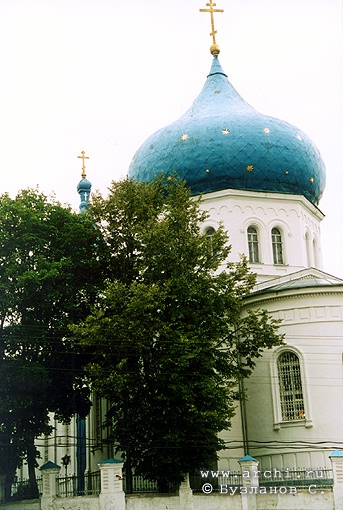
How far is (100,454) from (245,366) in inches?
337

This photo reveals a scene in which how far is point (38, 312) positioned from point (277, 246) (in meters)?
10.6

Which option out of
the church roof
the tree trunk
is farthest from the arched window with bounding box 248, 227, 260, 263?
the tree trunk

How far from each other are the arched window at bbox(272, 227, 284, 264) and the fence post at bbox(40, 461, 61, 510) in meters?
12.3

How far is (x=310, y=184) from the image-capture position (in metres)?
32.2

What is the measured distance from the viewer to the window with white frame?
31.0 metres

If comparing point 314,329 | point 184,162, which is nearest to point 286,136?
point 184,162

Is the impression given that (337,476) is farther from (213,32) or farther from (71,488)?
(213,32)

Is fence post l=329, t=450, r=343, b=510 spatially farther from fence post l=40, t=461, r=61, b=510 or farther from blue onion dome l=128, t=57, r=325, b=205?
blue onion dome l=128, t=57, r=325, b=205

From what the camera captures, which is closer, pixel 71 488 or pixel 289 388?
pixel 71 488

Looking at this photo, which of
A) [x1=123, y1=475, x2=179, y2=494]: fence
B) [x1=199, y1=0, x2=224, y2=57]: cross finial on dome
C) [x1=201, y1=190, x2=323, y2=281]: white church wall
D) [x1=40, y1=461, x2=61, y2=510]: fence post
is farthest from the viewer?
[x1=199, y1=0, x2=224, y2=57]: cross finial on dome

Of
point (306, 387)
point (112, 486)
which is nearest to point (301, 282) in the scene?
point (306, 387)

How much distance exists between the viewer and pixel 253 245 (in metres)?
31.2

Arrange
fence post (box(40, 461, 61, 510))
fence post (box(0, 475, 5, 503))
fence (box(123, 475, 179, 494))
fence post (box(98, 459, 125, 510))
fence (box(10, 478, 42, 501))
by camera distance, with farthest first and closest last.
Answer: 1. fence post (box(0, 475, 5, 503))
2. fence (box(10, 478, 42, 501))
3. fence (box(123, 475, 179, 494))
4. fence post (box(40, 461, 61, 510))
5. fence post (box(98, 459, 125, 510))

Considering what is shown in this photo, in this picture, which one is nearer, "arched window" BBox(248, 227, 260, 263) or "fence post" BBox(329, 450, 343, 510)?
"fence post" BBox(329, 450, 343, 510)
